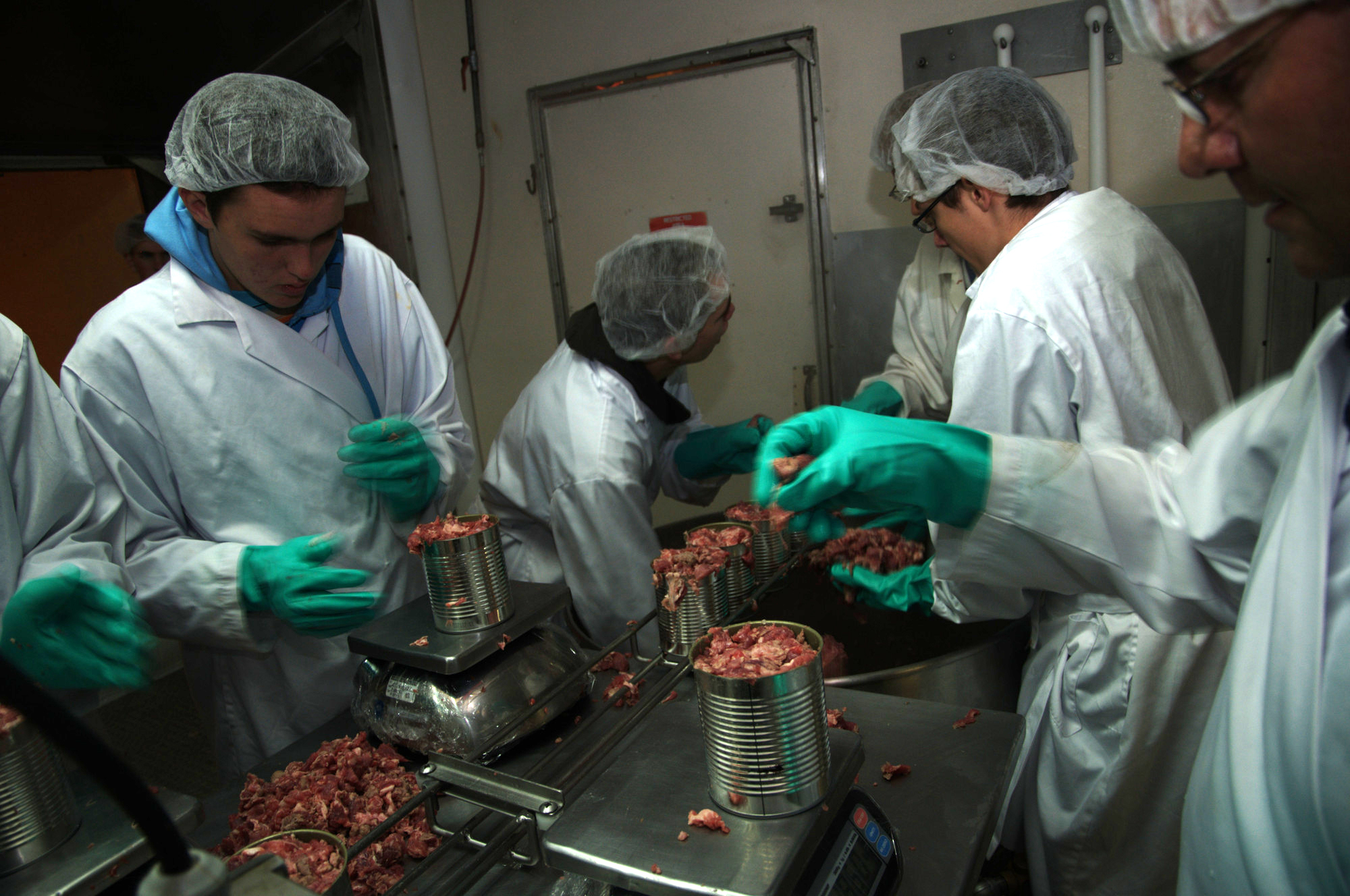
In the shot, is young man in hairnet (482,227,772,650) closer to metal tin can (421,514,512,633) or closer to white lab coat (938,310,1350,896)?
metal tin can (421,514,512,633)

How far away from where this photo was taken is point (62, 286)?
140 inches

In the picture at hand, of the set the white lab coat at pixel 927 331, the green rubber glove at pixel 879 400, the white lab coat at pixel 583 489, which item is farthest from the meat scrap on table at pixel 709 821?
the white lab coat at pixel 927 331

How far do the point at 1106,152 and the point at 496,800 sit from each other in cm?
283

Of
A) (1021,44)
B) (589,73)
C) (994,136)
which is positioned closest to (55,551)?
(994,136)

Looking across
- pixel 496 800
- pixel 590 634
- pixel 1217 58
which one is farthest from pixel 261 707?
pixel 1217 58

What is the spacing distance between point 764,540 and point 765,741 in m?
1.09

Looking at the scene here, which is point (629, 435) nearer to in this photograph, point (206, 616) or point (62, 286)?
point (206, 616)

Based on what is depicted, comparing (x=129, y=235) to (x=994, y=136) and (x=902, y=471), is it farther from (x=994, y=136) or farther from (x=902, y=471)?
(x=902, y=471)

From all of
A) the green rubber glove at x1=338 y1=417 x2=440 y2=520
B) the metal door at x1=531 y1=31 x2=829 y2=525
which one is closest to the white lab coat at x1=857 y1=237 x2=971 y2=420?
the metal door at x1=531 y1=31 x2=829 y2=525

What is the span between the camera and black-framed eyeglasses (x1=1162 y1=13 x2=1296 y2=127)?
0.72 metres

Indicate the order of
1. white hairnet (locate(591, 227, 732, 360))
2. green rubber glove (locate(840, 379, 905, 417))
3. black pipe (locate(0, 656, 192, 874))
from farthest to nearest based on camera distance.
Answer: green rubber glove (locate(840, 379, 905, 417))
white hairnet (locate(591, 227, 732, 360))
black pipe (locate(0, 656, 192, 874))

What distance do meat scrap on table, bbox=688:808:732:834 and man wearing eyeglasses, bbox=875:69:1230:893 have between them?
0.75 m

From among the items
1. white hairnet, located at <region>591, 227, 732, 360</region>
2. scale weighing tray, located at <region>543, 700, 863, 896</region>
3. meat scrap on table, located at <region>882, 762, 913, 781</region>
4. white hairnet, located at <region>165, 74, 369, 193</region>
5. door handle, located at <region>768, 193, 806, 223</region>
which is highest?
white hairnet, located at <region>165, 74, 369, 193</region>

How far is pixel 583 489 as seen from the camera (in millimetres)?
2111
